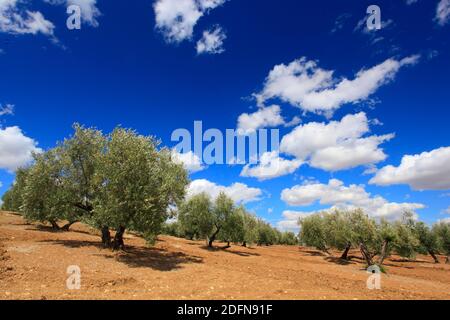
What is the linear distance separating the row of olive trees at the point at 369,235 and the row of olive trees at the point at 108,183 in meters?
27.1

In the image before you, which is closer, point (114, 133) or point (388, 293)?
point (388, 293)

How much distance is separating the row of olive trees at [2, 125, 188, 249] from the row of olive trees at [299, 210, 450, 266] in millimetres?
27111

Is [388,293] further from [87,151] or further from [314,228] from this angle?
[314,228]

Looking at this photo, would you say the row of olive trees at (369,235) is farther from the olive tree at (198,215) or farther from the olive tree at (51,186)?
the olive tree at (51,186)

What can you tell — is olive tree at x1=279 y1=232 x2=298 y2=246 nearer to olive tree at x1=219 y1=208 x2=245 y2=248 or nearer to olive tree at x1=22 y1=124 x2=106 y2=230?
olive tree at x1=219 y1=208 x2=245 y2=248

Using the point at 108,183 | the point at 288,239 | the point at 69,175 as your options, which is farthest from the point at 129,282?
the point at 288,239

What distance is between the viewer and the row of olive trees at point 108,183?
2467cm

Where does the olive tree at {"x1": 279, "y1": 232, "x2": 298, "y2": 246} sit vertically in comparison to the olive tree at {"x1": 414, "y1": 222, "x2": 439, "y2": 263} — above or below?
below

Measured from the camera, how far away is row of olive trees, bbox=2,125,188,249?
24.7m

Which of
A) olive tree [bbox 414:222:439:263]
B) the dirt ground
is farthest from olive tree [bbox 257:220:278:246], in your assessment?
the dirt ground
